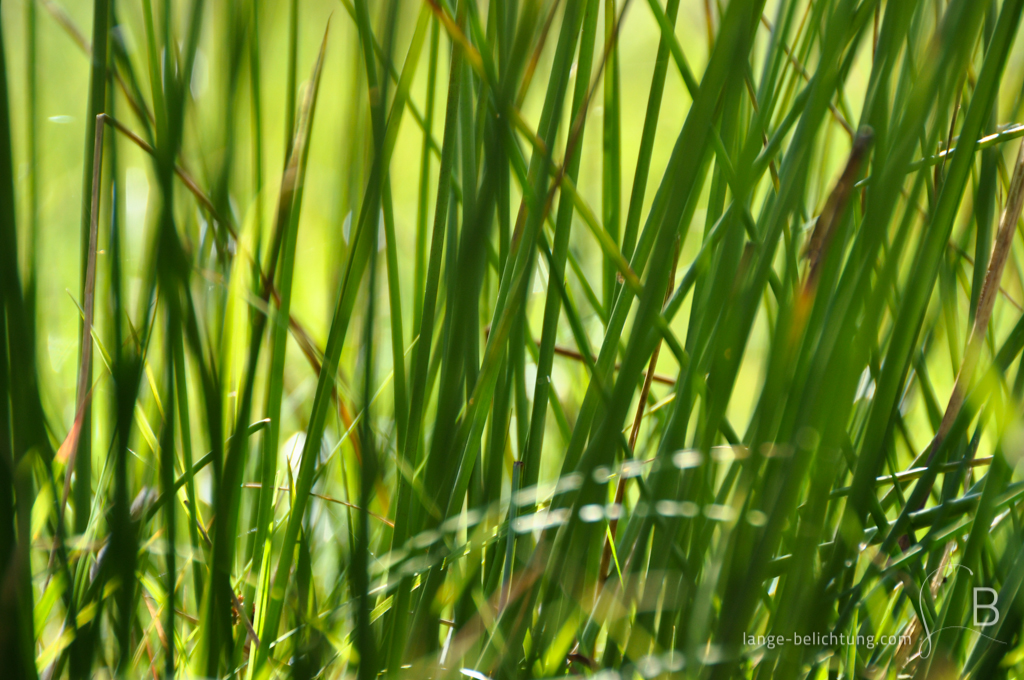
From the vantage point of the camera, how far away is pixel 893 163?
132 millimetres

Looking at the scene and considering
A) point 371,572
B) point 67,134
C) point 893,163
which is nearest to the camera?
point 893,163

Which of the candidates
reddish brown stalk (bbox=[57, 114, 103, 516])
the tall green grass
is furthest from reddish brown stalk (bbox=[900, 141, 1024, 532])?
reddish brown stalk (bbox=[57, 114, 103, 516])

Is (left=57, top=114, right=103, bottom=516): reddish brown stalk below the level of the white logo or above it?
above

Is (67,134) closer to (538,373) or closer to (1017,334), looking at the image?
(538,373)

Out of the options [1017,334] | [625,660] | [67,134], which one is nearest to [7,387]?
[625,660]

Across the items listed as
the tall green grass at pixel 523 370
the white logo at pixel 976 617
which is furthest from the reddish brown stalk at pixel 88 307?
the white logo at pixel 976 617

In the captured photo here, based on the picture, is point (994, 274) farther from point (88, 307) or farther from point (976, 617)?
point (88, 307)

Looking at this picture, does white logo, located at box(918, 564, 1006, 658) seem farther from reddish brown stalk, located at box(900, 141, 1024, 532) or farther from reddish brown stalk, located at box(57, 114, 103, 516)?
reddish brown stalk, located at box(57, 114, 103, 516)

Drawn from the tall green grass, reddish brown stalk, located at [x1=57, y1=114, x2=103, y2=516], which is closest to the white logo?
the tall green grass

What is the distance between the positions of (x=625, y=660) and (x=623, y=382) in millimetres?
118

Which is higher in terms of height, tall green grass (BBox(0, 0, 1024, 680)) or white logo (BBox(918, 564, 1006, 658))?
tall green grass (BBox(0, 0, 1024, 680))

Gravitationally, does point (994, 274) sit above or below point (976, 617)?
above

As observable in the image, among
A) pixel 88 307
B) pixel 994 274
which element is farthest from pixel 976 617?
pixel 88 307

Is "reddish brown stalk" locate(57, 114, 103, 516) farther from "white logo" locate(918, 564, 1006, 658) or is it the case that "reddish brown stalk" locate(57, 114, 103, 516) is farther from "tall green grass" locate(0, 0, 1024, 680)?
"white logo" locate(918, 564, 1006, 658)
